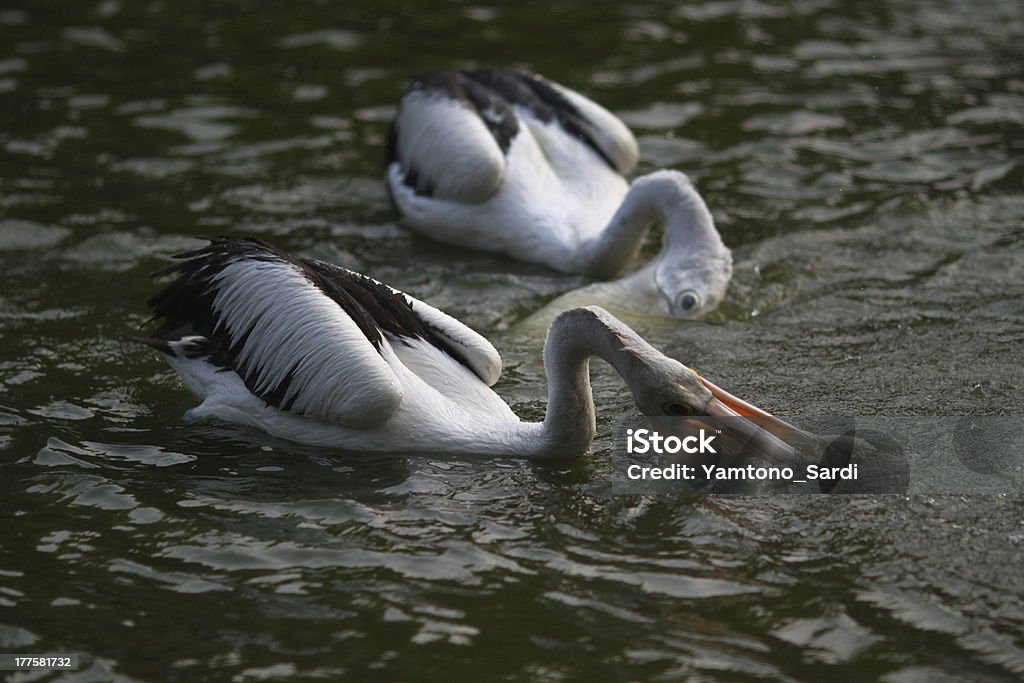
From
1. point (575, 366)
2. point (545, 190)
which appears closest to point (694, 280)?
point (545, 190)

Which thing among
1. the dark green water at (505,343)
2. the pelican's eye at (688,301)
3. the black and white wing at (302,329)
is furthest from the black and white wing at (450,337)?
the pelican's eye at (688,301)

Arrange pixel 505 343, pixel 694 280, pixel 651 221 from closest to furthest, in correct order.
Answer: pixel 505 343 → pixel 694 280 → pixel 651 221

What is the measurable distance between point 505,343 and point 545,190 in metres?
1.74

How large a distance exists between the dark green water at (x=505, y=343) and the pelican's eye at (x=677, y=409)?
338mm

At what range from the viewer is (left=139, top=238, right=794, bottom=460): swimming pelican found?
529 centimetres

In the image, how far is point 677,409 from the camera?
518cm

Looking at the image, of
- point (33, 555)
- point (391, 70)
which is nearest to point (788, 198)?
point (391, 70)

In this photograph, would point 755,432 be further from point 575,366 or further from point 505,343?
point 505,343

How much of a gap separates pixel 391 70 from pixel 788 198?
11.6 feet

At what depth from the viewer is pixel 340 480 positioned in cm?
545

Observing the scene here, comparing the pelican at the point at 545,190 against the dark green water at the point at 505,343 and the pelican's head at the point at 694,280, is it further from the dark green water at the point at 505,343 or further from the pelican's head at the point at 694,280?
the dark green water at the point at 505,343

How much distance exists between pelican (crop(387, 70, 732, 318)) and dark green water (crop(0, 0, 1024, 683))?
23 cm

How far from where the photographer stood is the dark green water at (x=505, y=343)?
14.3 feet

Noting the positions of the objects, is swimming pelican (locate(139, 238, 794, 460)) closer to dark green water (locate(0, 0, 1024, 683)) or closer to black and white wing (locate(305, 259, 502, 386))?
black and white wing (locate(305, 259, 502, 386))
